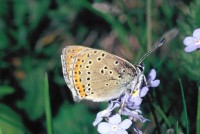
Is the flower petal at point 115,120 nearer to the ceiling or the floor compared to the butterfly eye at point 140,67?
nearer to the floor

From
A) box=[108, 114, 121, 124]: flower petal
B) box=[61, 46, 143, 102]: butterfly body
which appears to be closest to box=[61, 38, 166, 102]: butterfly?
box=[61, 46, 143, 102]: butterfly body

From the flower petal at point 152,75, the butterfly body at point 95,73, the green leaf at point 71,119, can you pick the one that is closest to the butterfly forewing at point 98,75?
the butterfly body at point 95,73

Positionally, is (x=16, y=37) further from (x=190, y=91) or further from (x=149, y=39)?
(x=190, y=91)

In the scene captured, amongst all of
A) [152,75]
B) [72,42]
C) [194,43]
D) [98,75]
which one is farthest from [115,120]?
[72,42]

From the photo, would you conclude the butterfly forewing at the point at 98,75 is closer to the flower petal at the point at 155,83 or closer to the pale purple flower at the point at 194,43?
the flower petal at the point at 155,83

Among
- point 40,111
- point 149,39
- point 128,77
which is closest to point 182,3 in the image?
point 149,39

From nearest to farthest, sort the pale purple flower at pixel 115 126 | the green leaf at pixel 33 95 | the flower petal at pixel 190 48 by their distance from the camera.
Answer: the pale purple flower at pixel 115 126, the flower petal at pixel 190 48, the green leaf at pixel 33 95
